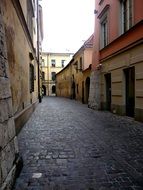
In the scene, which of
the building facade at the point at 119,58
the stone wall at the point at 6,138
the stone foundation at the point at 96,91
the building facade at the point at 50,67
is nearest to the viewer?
the stone wall at the point at 6,138

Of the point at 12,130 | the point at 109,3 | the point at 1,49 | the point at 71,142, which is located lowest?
the point at 71,142

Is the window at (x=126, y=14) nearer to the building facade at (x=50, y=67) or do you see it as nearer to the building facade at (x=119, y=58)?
the building facade at (x=119, y=58)

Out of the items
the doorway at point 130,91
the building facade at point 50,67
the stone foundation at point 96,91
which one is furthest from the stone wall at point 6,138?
the building facade at point 50,67

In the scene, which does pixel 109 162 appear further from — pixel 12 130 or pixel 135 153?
pixel 12 130

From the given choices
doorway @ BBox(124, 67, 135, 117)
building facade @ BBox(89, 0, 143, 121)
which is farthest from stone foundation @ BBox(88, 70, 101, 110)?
doorway @ BBox(124, 67, 135, 117)

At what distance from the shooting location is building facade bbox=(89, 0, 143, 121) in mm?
10547

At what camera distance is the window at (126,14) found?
12.0 meters

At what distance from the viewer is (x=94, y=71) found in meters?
17.2

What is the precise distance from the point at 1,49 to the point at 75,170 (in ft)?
7.16

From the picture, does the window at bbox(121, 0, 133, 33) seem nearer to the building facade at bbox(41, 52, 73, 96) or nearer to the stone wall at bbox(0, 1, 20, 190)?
the stone wall at bbox(0, 1, 20, 190)

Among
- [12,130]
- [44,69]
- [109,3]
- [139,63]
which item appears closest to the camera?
[12,130]

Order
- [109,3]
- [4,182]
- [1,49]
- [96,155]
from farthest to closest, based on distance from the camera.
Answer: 1. [109,3]
2. [96,155]
3. [1,49]
4. [4,182]

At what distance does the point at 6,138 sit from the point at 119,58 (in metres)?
10.0

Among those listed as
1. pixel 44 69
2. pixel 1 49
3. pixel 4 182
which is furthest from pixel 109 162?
pixel 44 69
